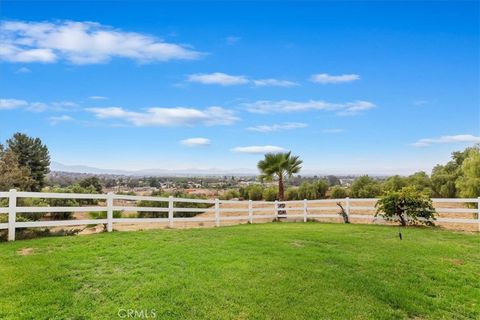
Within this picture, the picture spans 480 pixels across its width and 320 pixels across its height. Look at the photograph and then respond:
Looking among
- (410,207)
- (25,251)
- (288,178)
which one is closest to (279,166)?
(288,178)

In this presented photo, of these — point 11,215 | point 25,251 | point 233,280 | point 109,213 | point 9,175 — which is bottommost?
point 233,280

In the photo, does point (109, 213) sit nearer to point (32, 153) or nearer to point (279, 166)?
point (279, 166)

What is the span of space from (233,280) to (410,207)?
37.4 ft

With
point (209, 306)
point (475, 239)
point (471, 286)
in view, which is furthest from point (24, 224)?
point (475, 239)

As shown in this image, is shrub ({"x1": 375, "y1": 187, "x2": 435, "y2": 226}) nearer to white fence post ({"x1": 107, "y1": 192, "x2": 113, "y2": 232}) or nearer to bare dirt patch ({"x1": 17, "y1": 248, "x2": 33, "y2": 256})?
white fence post ({"x1": 107, "y1": 192, "x2": 113, "y2": 232})

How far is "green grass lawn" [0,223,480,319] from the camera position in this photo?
5555mm

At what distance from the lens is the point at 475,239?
1182cm

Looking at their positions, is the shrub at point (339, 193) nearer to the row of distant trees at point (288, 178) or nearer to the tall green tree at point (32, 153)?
the row of distant trees at point (288, 178)

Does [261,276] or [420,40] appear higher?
[420,40]

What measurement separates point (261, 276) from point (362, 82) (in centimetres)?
1818

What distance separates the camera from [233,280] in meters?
6.66

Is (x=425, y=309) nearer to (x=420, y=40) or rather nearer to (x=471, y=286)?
(x=471, y=286)

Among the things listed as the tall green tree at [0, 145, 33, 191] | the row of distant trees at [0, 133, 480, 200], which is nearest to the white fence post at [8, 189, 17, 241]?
the row of distant trees at [0, 133, 480, 200]

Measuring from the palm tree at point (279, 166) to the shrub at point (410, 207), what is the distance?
8.02m
